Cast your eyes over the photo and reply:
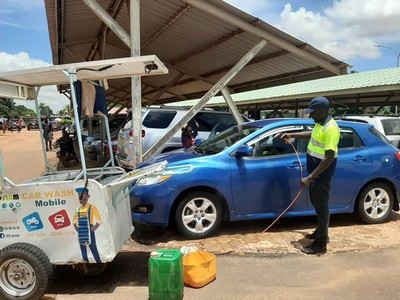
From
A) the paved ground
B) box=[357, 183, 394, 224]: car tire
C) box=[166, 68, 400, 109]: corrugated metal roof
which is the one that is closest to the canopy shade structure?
the paved ground

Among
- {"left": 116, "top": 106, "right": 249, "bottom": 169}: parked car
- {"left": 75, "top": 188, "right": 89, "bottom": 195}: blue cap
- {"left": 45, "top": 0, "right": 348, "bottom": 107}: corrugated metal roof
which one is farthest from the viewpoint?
{"left": 116, "top": 106, "right": 249, "bottom": 169}: parked car

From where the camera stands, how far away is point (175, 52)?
13172mm

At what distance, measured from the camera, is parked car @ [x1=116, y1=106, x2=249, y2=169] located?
946 cm

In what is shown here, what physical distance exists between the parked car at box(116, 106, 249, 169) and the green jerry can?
220 inches

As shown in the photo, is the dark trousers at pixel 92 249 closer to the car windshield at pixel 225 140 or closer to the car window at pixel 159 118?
the car windshield at pixel 225 140

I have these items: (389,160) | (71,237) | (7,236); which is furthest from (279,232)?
(7,236)

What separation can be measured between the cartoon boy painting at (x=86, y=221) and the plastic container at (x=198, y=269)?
966 millimetres

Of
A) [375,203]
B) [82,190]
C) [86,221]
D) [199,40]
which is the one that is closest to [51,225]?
[86,221]

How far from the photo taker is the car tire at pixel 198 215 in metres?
5.33

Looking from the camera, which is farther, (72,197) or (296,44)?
(296,44)

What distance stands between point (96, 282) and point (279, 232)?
2.81m

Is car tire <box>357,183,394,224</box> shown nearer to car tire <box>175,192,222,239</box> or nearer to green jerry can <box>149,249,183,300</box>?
car tire <box>175,192,222,239</box>

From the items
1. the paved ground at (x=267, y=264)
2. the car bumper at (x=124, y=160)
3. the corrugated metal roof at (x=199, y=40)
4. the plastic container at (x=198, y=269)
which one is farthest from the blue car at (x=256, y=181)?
the corrugated metal roof at (x=199, y=40)

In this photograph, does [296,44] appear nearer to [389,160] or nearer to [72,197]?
[389,160]
